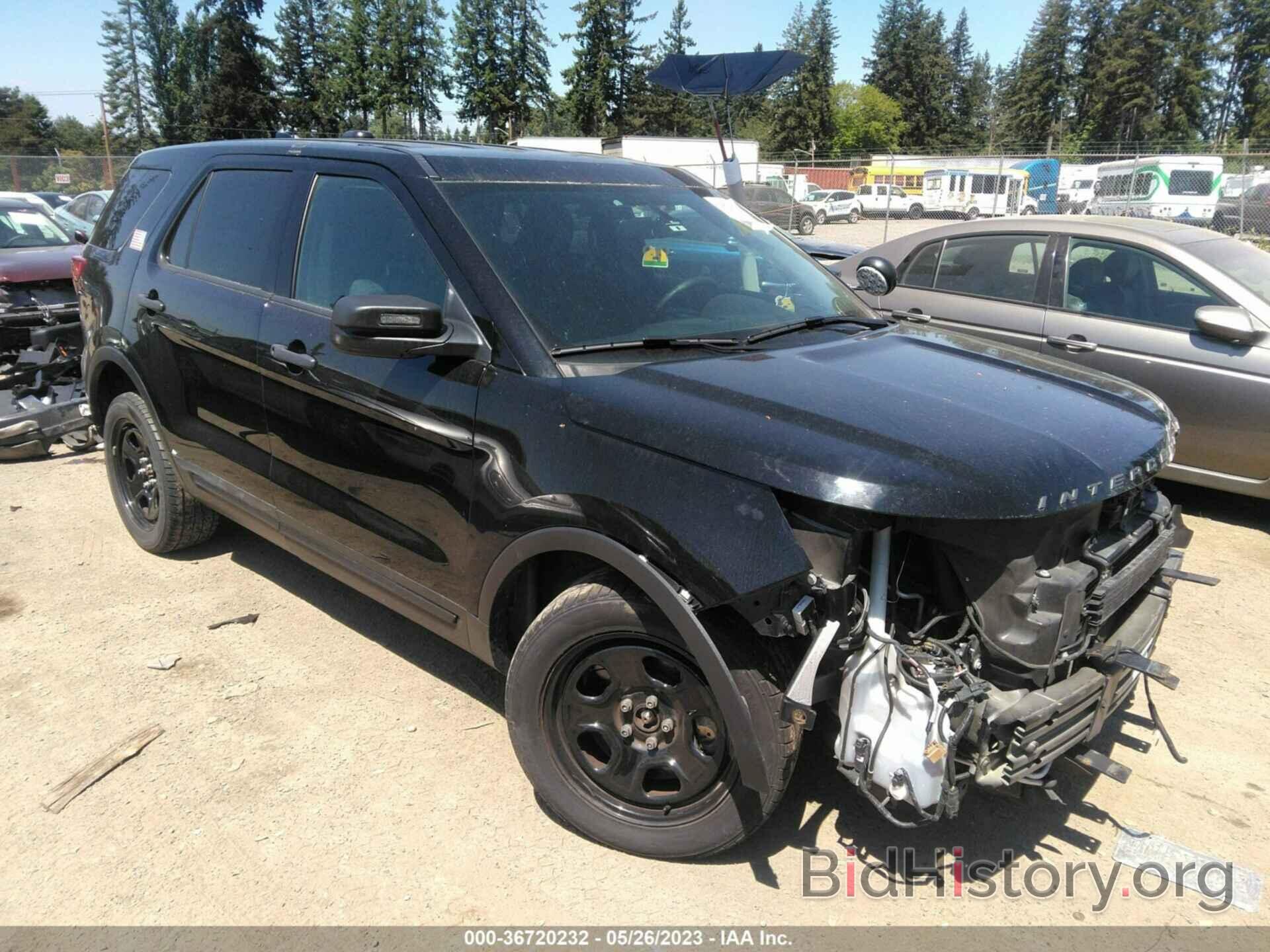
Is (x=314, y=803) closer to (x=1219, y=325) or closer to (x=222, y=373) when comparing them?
(x=222, y=373)

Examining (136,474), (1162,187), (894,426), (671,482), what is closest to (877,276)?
(894,426)

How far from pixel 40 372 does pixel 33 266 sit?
5.26 ft

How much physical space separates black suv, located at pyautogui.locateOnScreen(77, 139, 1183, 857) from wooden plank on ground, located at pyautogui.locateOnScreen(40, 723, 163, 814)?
846 mm

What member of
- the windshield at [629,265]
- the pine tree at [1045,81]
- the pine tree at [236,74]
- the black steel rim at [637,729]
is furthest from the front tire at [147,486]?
the pine tree at [1045,81]

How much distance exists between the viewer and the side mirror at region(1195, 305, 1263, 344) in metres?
5.02

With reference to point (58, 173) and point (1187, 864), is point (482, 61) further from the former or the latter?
point (1187, 864)

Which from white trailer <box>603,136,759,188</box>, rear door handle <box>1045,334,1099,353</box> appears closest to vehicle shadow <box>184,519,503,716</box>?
rear door handle <box>1045,334,1099,353</box>

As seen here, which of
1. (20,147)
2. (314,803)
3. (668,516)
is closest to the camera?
(668,516)

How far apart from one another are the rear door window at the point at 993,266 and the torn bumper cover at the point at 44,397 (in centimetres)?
626

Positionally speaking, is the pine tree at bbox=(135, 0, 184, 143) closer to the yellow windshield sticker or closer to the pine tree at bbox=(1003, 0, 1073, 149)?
the pine tree at bbox=(1003, 0, 1073, 149)

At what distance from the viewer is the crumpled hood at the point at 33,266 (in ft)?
26.2

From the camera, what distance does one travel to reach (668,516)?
2344 millimetres

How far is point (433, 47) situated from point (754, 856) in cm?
7202
